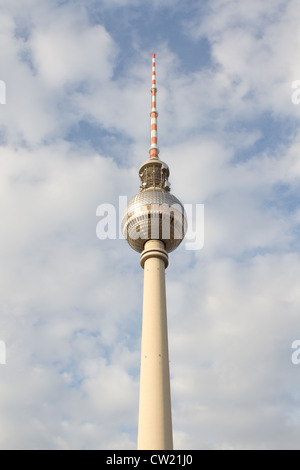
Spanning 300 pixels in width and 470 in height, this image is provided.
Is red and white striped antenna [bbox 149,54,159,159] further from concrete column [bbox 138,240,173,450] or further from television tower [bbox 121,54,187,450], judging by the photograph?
concrete column [bbox 138,240,173,450]

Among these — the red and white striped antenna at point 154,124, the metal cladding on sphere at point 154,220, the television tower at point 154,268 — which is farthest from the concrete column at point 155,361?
the red and white striped antenna at point 154,124

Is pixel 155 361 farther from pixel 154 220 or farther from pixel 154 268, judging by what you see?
pixel 154 220

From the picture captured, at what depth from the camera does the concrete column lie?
44263 millimetres

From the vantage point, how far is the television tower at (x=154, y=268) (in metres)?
45.0

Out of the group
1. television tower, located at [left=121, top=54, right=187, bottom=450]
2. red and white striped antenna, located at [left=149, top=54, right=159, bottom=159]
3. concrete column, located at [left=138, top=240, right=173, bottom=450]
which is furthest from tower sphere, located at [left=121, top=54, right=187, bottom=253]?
red and white striped antenna, located at [left=149, top=54, right=159, bottom=159]

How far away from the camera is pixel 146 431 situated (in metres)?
44.4

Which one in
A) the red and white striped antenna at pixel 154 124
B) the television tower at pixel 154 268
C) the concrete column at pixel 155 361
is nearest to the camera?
the concrete column at pixel 155 361

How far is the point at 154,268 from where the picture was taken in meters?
56.8

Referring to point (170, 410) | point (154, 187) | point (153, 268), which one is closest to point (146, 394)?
point (170, 410)

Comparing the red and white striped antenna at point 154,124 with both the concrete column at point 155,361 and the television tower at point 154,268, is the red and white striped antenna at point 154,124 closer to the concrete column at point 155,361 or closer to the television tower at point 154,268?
the television tower at point 154,268
